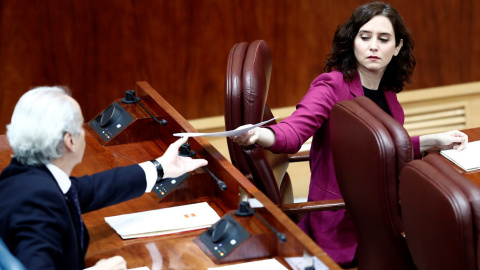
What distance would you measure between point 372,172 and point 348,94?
646mm

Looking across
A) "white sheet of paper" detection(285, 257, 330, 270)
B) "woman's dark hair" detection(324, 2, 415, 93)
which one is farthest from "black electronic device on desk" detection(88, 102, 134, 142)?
"white sheet of paper" detection(285, 257, 330, 270)

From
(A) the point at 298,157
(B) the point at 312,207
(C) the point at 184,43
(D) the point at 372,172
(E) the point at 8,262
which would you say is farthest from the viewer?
(C) the point at 184,43

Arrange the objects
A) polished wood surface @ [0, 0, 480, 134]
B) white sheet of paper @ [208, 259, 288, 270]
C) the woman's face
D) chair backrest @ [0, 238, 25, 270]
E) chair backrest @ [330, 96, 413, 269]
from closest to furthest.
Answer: chair backrest @ [0, 238, 25, 270], white sheet of paper @ [208, 259, 288, 270], chair backrest @ [330, 96, 413, 269], the woman's face, polished wood surface @ [0, 0, 480, 134]

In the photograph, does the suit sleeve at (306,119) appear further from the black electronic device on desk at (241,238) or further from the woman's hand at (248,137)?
the black electronic device on desk at (241,238)

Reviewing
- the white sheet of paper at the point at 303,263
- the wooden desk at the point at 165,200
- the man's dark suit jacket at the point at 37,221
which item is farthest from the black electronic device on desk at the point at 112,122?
the white sheet of paper at the point at 303,263

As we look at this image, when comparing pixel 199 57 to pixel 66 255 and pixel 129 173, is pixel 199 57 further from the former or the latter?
pixel 66 255

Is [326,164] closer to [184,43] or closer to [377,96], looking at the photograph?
[377,96]

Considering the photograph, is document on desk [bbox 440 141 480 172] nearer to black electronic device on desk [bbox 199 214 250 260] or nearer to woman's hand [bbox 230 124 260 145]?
woman's hand [bbox 230 124 260 145]

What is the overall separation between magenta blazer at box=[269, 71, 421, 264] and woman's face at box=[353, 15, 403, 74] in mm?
77

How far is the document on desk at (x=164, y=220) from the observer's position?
2270 mm

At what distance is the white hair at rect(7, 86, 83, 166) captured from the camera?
1942 millimetres

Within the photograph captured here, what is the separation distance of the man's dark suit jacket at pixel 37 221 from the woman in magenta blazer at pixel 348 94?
3.34 feet

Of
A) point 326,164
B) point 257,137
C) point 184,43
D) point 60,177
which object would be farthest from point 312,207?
point 184,43

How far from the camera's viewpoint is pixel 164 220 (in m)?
2.33
